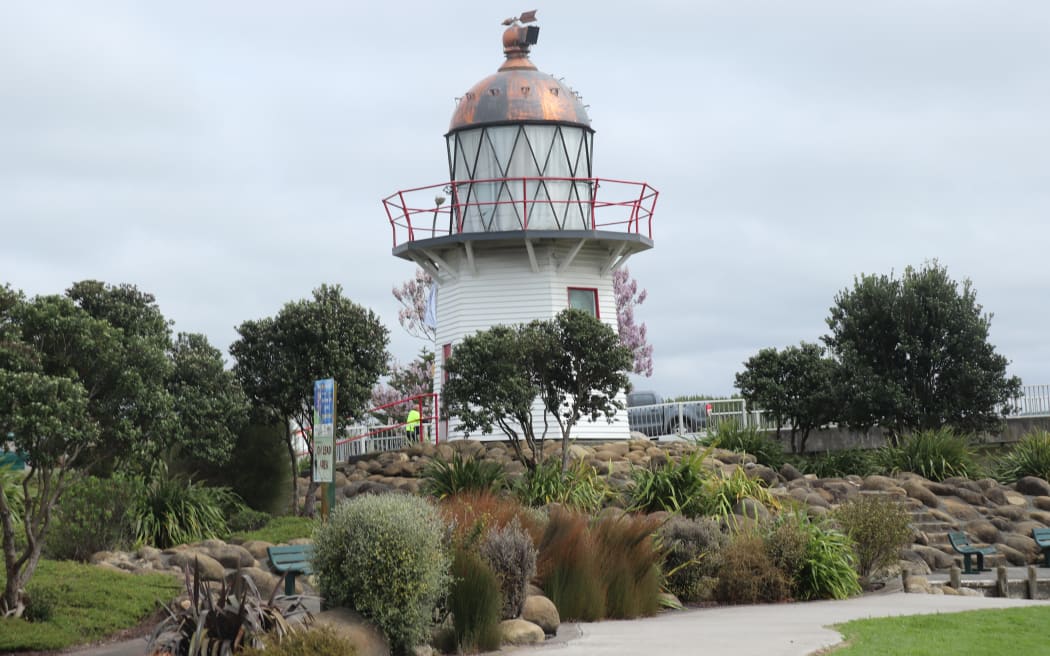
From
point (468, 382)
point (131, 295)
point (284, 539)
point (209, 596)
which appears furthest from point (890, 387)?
point (209, 596)

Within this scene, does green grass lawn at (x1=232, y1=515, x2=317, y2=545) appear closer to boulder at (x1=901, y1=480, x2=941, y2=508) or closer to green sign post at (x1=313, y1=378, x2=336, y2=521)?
green sign post at (x1=313, y1=378, x2=336, y2=521)

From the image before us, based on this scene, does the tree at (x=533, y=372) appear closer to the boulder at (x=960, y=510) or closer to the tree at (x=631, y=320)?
the boulder at (x=960, y=510)

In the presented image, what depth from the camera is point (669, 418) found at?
126 ft

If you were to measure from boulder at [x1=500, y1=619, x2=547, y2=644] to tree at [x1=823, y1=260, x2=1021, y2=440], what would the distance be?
20.1m

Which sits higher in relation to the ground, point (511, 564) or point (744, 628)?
point (511, 564)

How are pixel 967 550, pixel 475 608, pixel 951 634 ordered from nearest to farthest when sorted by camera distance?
pixel 475 608 → pixel 951 634 → pixel 967 550

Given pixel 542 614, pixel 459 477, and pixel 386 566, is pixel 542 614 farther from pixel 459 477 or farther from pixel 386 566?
pixel 459 477

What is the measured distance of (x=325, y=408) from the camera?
58.4 feet

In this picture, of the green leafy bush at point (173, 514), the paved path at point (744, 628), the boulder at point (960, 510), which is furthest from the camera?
the boulder at point (960, 510)

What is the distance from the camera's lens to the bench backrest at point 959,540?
939 inches

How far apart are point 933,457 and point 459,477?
1265 cm

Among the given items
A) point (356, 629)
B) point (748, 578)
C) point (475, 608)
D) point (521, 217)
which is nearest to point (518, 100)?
point (521, 217)

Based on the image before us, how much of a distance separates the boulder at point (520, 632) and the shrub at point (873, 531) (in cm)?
814

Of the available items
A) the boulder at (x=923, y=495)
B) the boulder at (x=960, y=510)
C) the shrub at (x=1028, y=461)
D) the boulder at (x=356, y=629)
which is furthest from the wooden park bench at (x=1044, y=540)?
the boulder at (x=356, y=629)
